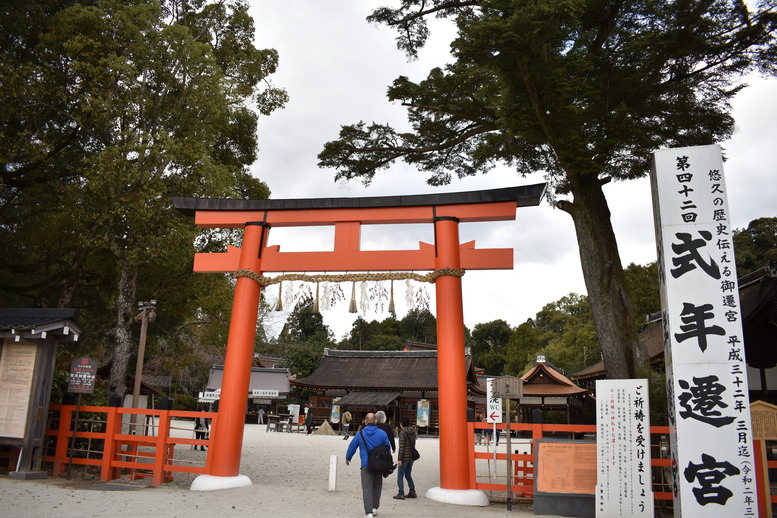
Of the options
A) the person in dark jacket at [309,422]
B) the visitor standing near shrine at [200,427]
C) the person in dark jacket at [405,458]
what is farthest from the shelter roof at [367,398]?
the person in dark jacket at [405,458]

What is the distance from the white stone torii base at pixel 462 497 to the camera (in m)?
7.19

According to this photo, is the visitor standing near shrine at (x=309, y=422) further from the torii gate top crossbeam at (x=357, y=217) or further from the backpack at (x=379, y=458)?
the backpack at (x=379, y=458)

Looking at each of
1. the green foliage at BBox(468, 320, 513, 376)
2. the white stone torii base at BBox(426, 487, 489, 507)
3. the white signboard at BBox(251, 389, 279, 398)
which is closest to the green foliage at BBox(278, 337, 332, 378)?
the white signboard at BBox(251, 389, 279, 398)

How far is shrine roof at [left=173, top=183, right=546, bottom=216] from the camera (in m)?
8.16

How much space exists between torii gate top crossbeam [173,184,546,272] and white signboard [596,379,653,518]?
2.44 metres

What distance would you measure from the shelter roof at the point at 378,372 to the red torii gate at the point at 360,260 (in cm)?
1714

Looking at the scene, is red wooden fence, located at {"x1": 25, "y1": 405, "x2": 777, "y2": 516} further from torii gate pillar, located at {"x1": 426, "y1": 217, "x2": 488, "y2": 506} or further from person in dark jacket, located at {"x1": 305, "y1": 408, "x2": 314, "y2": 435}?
person in dark jacket, located at {"x1": 305, "y1": 408, "x2": 314, "y2": 435}

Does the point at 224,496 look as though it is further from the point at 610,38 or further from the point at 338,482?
the point at 610,38

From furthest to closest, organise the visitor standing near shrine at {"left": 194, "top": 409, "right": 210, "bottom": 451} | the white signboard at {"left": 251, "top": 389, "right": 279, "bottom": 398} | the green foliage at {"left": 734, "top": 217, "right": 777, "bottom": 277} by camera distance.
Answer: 1. the white signboard at {"left": 251, "top": 389, "right": 279, "bottom": 398}
2. the green foliage at {"left": 734, "top": 217, "right": 777, "bottom": 277}
3. the visitor standing near shrine at {"left": 194, "top": 409, "right": 210, "bottom": 451}

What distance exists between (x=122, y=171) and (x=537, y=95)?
29.2 ft

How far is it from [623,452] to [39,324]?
8.47 meters

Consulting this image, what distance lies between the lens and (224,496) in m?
7.22

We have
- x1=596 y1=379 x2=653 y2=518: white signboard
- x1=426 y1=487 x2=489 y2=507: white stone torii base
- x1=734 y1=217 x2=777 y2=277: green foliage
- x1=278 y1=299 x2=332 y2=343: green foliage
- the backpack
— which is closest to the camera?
the backpack

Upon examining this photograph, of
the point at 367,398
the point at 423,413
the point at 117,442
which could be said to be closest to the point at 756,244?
the point at 423,413
